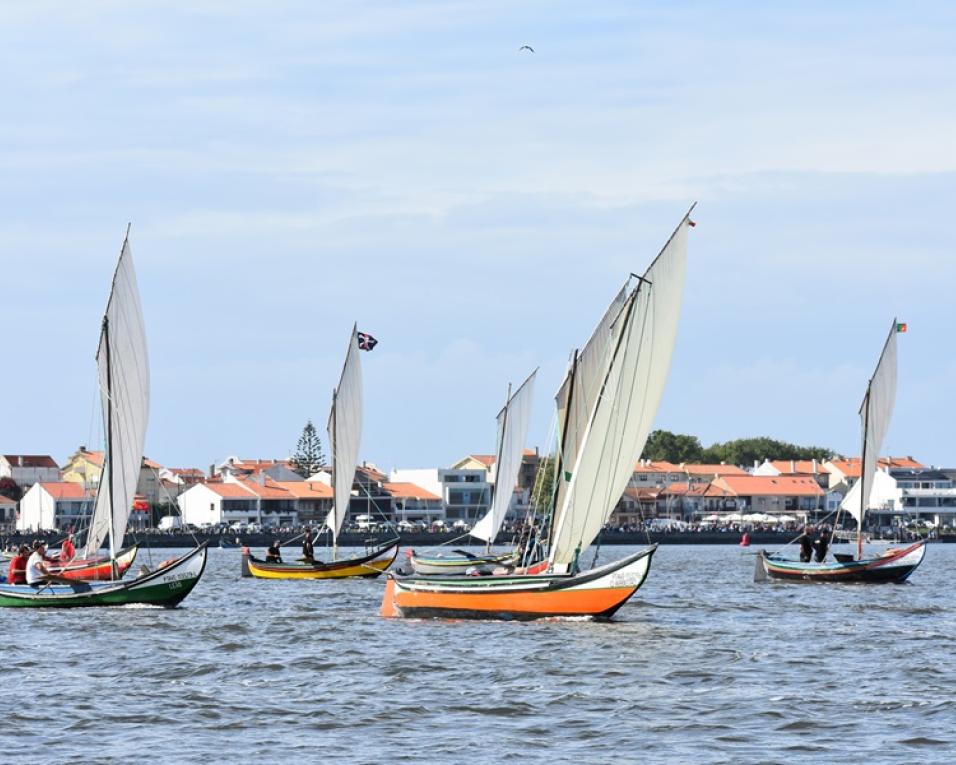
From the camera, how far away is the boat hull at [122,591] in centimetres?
5747

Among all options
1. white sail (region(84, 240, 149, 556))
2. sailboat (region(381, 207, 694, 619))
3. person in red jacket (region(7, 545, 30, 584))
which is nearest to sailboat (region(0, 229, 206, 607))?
white sail (region(84, 240, 149, 556))

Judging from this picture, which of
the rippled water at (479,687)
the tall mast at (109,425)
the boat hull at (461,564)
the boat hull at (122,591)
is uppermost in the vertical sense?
the tall mast at (109,425)

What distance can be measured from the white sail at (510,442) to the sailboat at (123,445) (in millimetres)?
33902

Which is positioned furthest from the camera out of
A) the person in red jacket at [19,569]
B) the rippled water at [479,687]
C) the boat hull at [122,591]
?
the person in red jacket at [19,569]

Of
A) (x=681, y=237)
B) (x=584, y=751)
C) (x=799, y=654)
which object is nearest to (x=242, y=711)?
(x=584, y=751)

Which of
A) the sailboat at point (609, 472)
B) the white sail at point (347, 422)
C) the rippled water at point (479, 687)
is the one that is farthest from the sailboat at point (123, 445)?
the white sail at point (347, 422)

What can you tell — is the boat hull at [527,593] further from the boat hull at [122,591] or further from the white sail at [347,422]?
the white sail at [347,422]

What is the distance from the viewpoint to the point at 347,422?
9012cm

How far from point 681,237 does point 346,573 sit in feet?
136

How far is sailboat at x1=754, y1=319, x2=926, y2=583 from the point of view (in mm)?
76312

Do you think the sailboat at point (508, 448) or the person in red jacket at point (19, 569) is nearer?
the person in red jacket at point (19, 569)

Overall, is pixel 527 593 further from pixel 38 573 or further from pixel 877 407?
pixel 877 407

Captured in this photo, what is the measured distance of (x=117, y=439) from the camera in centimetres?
6003

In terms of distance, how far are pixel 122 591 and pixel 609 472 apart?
17.7 m
